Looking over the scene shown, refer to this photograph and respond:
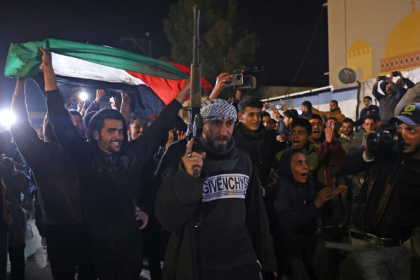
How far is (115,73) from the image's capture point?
596 centimetres

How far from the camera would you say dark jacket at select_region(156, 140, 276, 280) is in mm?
3139

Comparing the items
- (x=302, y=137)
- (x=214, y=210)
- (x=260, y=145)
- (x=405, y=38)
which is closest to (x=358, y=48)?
(x=405, y=38)

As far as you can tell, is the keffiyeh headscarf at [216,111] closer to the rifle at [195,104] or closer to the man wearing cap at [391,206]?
the rifle at [195,104]

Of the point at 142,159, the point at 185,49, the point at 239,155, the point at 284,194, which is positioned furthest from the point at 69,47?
the point at 185,49

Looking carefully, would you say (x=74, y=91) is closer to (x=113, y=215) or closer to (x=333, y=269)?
(x=113, y=215)

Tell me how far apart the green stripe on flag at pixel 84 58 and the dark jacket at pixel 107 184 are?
887mm

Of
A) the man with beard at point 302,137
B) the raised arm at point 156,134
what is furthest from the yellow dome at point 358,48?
the raised arm at point 156,134

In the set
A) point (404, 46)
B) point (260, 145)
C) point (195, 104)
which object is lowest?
point (260, 145)

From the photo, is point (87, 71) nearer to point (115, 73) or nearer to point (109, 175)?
point (115, 73)

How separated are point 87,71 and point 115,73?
0.36 m

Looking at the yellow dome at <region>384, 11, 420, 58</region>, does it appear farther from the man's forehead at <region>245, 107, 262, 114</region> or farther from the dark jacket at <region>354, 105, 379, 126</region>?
the man's forehead at <region>245, 107, 262, 114</region>

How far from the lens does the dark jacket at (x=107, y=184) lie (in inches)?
158

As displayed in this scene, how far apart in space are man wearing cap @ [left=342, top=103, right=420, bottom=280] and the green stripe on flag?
9.20 ft

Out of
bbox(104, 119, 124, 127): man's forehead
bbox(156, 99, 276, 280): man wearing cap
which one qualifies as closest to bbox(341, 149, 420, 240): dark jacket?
bbox(156, 99, 276, 280): man wearing cap
